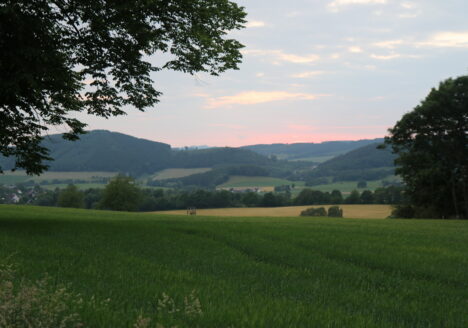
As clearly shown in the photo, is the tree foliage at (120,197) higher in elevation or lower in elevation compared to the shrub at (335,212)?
higher

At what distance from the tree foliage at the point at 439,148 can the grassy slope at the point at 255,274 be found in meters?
31.3

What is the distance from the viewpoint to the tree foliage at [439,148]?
44969 millimetres

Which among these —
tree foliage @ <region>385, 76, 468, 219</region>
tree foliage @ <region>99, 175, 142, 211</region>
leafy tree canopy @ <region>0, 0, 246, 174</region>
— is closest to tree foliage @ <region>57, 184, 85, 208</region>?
tree foliage @ <region>99, 175, 142, 211</region>

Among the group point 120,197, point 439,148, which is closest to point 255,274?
point 439,148

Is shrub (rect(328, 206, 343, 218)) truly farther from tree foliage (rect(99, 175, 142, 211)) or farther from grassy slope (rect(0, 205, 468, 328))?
grassy slope (rect(0, 205, 468, 328))

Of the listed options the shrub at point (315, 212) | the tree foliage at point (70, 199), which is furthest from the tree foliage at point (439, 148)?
the tree foliage at point (70, 199)

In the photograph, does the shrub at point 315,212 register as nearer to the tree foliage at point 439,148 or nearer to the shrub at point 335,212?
the shrub at point 335,212

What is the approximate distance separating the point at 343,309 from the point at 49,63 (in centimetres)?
1332

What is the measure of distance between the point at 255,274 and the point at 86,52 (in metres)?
13.3

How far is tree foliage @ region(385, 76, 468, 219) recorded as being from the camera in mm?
44969

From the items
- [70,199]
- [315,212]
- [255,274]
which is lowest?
[315,212]

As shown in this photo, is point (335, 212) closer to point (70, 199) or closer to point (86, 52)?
point (70, 199)

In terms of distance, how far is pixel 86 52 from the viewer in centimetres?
1794

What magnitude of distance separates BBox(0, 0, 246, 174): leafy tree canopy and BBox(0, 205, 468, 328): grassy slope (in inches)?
198
